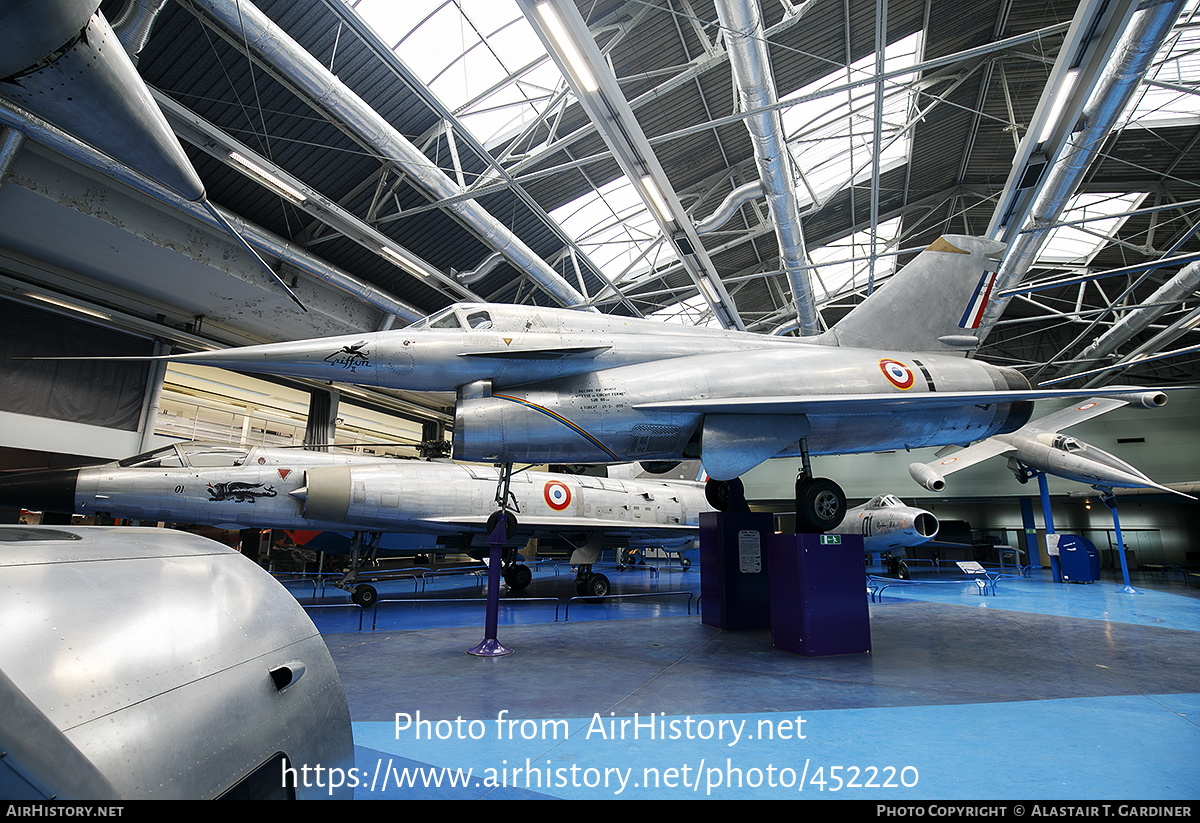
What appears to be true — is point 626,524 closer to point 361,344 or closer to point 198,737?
point 361,344

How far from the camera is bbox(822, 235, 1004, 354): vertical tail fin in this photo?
25.3ft

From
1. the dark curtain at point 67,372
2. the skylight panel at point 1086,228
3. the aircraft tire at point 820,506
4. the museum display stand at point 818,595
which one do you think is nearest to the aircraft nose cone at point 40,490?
the dark curtain at point 67,372

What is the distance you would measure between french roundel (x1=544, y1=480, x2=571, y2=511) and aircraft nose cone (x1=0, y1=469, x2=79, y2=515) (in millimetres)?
8015

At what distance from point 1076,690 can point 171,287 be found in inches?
638

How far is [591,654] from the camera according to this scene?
6.18 m

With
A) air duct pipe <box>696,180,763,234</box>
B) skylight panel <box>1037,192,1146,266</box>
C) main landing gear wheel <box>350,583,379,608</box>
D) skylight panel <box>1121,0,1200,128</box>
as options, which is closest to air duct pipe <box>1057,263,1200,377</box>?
skylight panel <box>1037,192,1146,266</box>

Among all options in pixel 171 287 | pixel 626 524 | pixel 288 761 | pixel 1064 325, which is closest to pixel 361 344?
pixel 288 761

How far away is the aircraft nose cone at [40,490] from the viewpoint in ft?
27.7

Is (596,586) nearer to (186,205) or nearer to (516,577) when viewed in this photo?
(516,577)

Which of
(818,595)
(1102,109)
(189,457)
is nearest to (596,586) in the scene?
(818,595)

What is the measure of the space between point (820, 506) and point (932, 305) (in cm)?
355

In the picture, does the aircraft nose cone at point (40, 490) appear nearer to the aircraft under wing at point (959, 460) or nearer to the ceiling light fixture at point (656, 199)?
the ceiling light fixture at point (656, 199)

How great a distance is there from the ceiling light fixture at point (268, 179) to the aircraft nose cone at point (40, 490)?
5.68 m

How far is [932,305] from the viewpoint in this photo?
25.3ft
